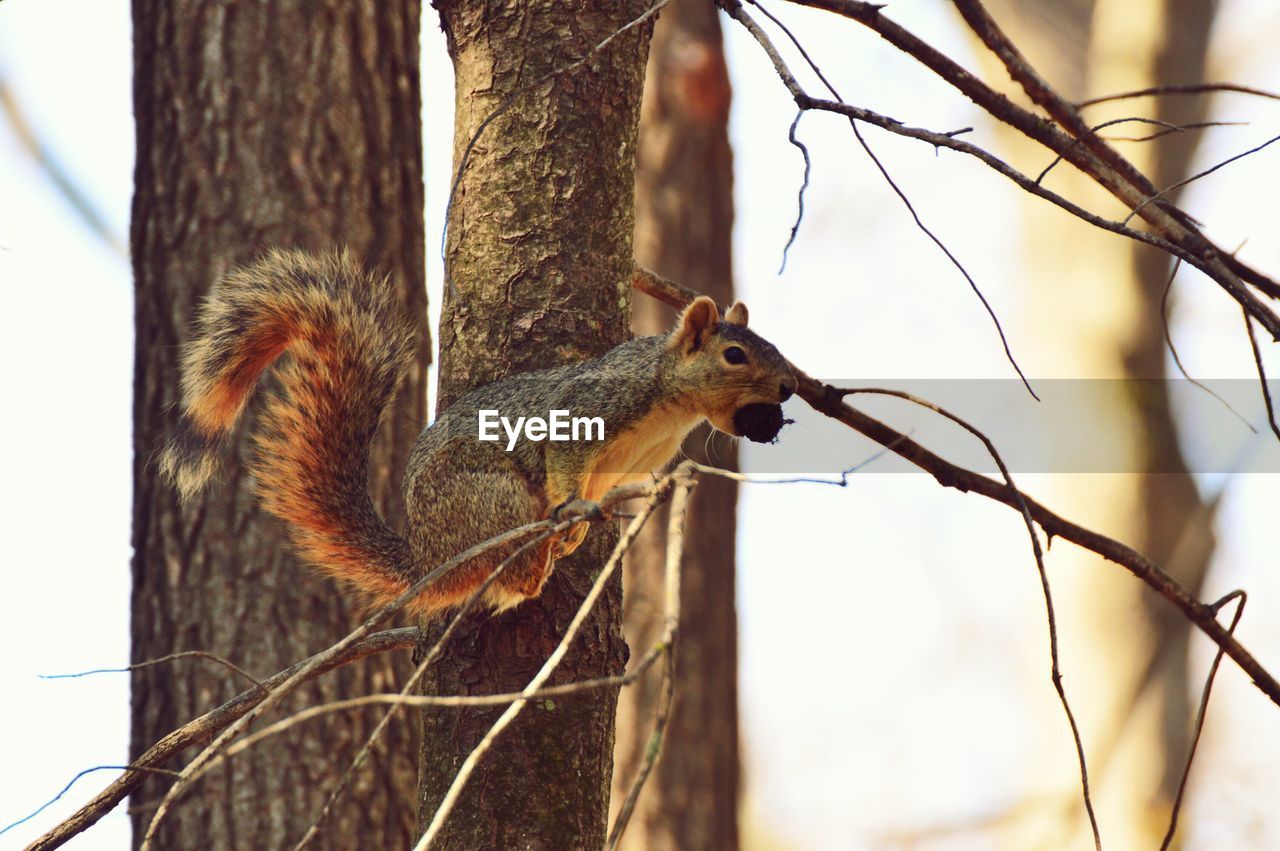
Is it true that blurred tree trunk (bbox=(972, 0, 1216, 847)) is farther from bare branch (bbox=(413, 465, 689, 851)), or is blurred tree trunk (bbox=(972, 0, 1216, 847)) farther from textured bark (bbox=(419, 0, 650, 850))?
bare branch (bbox=(413, 465, 689, 851))

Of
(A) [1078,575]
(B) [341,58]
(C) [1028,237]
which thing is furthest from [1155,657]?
(B) [341,58]

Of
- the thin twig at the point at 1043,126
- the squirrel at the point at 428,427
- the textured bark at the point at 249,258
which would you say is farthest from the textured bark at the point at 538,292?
the textured bark at the point at 249,258

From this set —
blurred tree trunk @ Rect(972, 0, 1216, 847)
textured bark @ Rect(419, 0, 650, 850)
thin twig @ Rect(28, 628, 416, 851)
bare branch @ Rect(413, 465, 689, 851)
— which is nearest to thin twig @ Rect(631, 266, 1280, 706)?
textured bark @ Rect(419, 0, 650, 850)

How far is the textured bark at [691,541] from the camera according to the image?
419cm

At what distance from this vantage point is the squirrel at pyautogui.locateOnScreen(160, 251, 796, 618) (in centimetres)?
188

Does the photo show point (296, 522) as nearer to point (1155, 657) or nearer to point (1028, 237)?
point (1155, 657)

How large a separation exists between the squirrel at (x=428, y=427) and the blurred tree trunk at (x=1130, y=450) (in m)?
4.56

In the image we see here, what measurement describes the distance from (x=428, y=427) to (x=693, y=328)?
1.42ft

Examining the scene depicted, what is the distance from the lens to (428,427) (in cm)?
203

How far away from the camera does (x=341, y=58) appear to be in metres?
3.47

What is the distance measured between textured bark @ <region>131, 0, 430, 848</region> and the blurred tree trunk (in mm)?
3762

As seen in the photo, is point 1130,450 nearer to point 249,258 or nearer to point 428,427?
point 249,258

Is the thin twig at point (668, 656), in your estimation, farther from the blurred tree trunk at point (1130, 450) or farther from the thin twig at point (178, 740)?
the blurred tree trunk at point (1130, 450)

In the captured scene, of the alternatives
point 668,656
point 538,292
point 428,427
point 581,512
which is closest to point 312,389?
point 428,427
